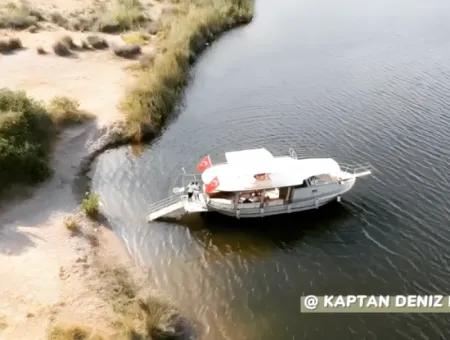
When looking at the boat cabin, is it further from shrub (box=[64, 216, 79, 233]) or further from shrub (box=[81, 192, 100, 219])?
shrub (box=[64, 216, 79, 233])

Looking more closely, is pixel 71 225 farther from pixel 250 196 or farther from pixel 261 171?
pixel 261 171

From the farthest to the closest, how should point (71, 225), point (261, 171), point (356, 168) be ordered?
1. point (356, 168)
2. point (261, 171)
3. point (71, 225)

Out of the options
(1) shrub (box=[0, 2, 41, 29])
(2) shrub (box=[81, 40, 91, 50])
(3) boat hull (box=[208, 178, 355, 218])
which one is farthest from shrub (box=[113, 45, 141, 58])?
(3) boat hull (box=[208, 178, 355, 218])

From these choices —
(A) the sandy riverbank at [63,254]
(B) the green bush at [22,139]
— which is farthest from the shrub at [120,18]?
(B) the green bush at [22,139]

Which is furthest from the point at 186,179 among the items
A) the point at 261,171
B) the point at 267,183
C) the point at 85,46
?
the point at 85,46

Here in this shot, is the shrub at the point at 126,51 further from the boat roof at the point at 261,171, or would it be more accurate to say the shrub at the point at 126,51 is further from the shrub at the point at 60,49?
the boat roof at the point at 261,171

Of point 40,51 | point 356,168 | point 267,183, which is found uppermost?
point 40,51
